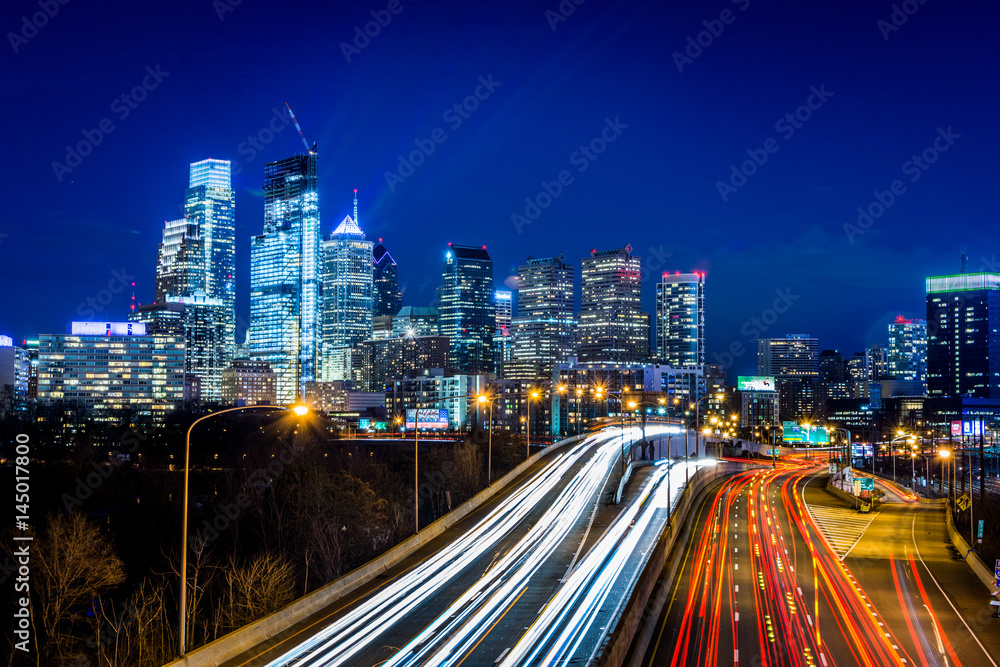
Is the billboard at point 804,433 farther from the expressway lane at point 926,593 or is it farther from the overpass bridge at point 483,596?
the overpass bridge at point 483,596

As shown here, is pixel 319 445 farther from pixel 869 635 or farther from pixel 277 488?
pixel 869 635

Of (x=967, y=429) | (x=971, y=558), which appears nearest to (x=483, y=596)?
(x=971, y=558)

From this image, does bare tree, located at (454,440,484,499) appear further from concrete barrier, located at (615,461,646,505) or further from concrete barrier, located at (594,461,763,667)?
concrete barrier, located at (594,461,763,667)

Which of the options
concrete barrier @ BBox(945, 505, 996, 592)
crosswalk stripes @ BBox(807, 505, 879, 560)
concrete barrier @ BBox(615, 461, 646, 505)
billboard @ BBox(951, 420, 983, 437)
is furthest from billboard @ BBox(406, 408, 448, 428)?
concrete barrier @ BBox(945, 505, 996, 592)

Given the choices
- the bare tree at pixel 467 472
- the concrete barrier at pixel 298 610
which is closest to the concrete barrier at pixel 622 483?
the concrete barrier at pixel 298 610

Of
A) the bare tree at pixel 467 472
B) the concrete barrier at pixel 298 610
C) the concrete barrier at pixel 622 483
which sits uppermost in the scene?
the concrete barrier at pixel 298 610

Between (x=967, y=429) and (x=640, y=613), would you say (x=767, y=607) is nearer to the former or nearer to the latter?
(x=640, y=613)
